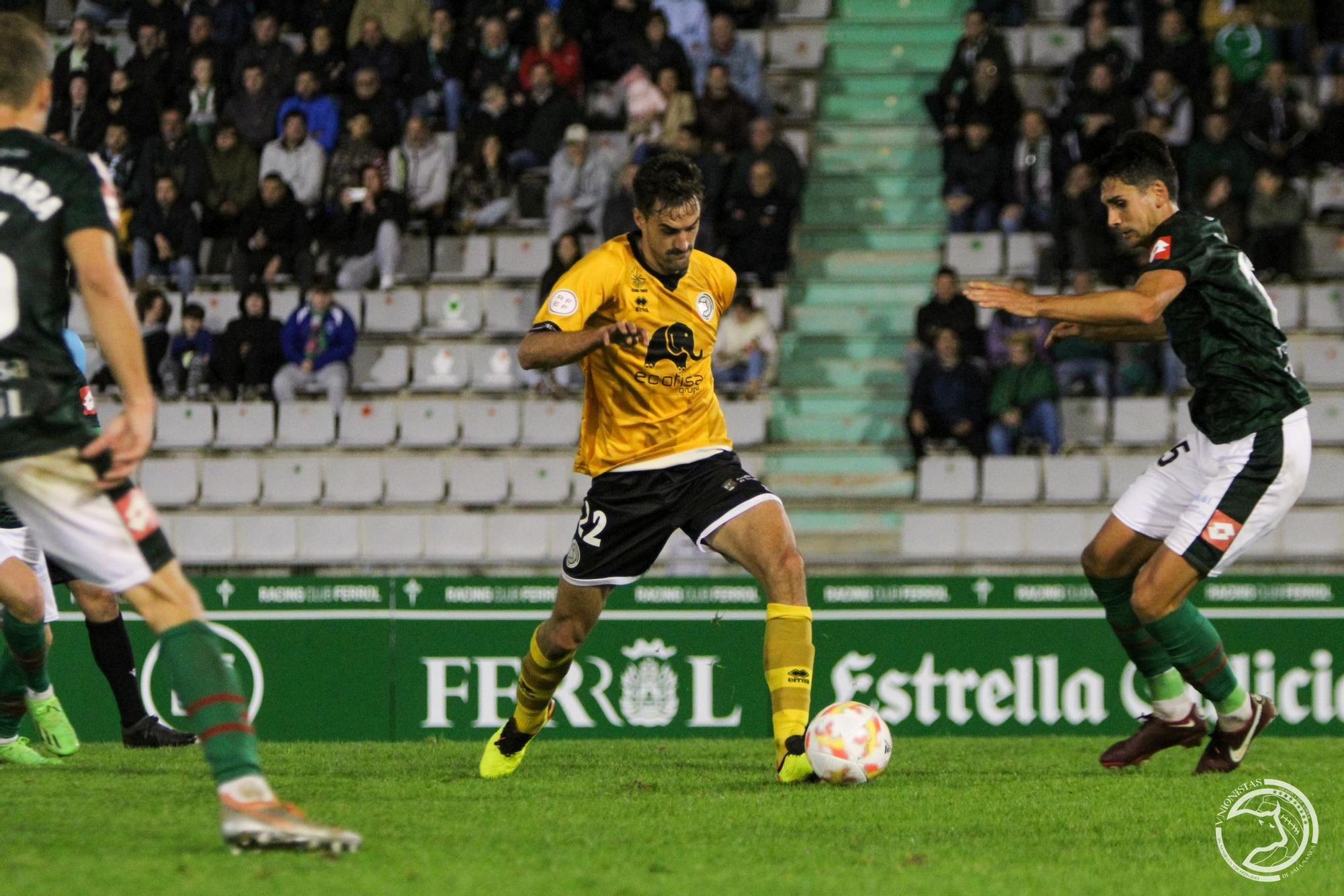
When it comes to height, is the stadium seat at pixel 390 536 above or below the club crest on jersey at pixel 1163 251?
below

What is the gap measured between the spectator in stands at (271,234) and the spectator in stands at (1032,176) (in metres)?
7.22

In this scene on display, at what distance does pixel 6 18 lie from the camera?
546 cm

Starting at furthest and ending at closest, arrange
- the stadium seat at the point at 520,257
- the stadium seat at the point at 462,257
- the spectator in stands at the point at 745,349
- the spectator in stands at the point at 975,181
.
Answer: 1. the stadium seat at the point at 462,257
2. the stadium seat at the point at 520,257
3. the spectator in stands at the point at 975,181
4. the spectator in stands at the point at 745,349

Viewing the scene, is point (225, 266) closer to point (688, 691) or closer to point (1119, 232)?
point (688, 691)

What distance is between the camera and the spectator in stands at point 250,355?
56.0ft

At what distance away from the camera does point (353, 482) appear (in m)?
16.3

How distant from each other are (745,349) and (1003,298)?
9.54m

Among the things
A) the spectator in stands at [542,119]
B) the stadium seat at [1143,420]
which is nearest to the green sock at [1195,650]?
the stadium seat at [1143,420]

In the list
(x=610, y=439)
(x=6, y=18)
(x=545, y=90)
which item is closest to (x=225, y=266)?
(x=545, y=90)

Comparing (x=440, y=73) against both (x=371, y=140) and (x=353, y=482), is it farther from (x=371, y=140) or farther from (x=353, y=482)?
(x=353, y=482)

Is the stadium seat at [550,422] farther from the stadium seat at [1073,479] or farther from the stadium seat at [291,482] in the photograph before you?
the stadium seat at [1073,479]

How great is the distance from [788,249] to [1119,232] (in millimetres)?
10177

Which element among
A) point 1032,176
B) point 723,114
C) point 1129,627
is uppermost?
point 723,114

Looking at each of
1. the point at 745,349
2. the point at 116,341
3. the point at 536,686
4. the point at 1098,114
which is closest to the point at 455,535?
the point at 745,349
